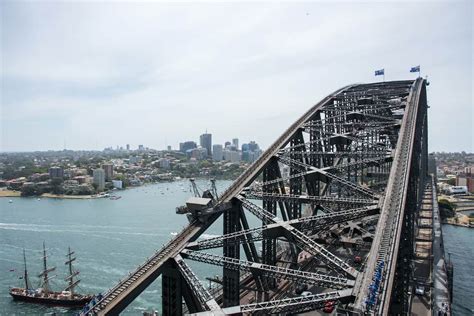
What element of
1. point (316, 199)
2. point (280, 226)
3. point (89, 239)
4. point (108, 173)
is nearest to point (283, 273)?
point (280, 226)

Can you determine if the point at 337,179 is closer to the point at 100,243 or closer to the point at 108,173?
the point at 100,243

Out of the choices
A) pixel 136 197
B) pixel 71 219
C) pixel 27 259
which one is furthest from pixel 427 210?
pixel 136 197

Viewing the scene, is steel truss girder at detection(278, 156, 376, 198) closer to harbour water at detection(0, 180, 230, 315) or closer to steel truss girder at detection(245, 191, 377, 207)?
steel truss girder at detection(245, 191, 377, 207)

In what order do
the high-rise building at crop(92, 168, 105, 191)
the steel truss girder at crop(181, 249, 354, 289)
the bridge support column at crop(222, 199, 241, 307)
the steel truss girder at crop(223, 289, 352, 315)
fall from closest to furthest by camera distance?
the steel truss girder at crop(223, 289, 352, 315) → the steel truss girder at crop(181, 249, 354, 289) → the bridge support column at crop(222, 199, 241, 307) → the high-rise building at crop(92, 168, 105, 191)

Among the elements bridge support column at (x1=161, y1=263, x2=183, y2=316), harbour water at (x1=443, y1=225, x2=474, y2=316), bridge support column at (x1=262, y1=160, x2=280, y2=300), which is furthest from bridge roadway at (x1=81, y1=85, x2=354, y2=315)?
harbour water at (x1=443, y1=225, x2=474, y2=316)

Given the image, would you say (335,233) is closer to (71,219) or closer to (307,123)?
(307,123)

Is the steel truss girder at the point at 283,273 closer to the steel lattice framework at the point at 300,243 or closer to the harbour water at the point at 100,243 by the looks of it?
the steel lattice framework at the point at 300,243

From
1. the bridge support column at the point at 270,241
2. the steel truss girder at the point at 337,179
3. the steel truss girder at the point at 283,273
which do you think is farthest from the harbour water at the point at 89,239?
the steel truss girder at the point at 283,273
